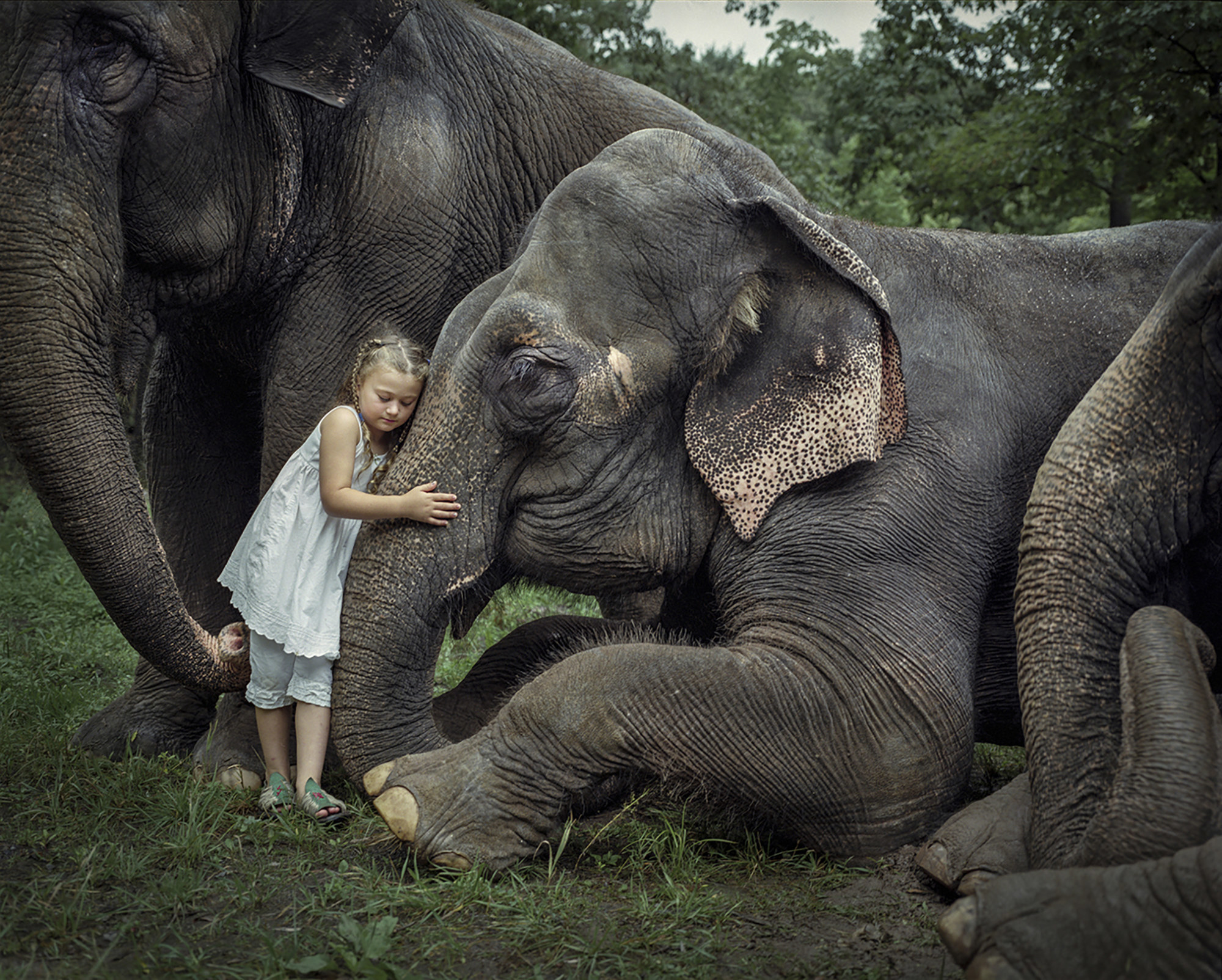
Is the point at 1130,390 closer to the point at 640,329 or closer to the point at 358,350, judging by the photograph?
the point at 640,329

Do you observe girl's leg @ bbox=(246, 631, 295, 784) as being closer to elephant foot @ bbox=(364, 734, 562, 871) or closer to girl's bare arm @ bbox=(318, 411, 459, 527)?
girl's bare arm @ bbox=(318, 411, 459, 527)

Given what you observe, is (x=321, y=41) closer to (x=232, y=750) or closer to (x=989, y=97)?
(x=232, y=750)

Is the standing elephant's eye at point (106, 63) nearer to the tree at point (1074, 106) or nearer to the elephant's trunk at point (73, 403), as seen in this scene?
the elephant's trunk at point (73, 403)

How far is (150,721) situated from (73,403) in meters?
1.31

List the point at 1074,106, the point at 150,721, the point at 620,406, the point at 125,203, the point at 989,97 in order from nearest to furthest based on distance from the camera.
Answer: the point at 620,406 → the point at 125,203 → the point at 150,721 → the point at 1074,106 → the point at 989,97

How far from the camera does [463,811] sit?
2.92 m

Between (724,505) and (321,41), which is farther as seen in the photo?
(321,41)

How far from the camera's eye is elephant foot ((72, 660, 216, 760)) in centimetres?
402

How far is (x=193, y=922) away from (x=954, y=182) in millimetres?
9438

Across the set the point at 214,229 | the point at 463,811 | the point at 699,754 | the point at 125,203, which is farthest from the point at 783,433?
the point at 125,203

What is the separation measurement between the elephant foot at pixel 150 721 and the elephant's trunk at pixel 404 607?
1045 millimetres

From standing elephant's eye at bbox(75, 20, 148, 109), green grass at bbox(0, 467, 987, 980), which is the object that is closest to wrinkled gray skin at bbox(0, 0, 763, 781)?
standing elephant's eye at bbox(75, 20, 148, 109)

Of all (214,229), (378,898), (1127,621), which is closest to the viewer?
(1127,621)

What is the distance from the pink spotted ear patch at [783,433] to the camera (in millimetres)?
3273
